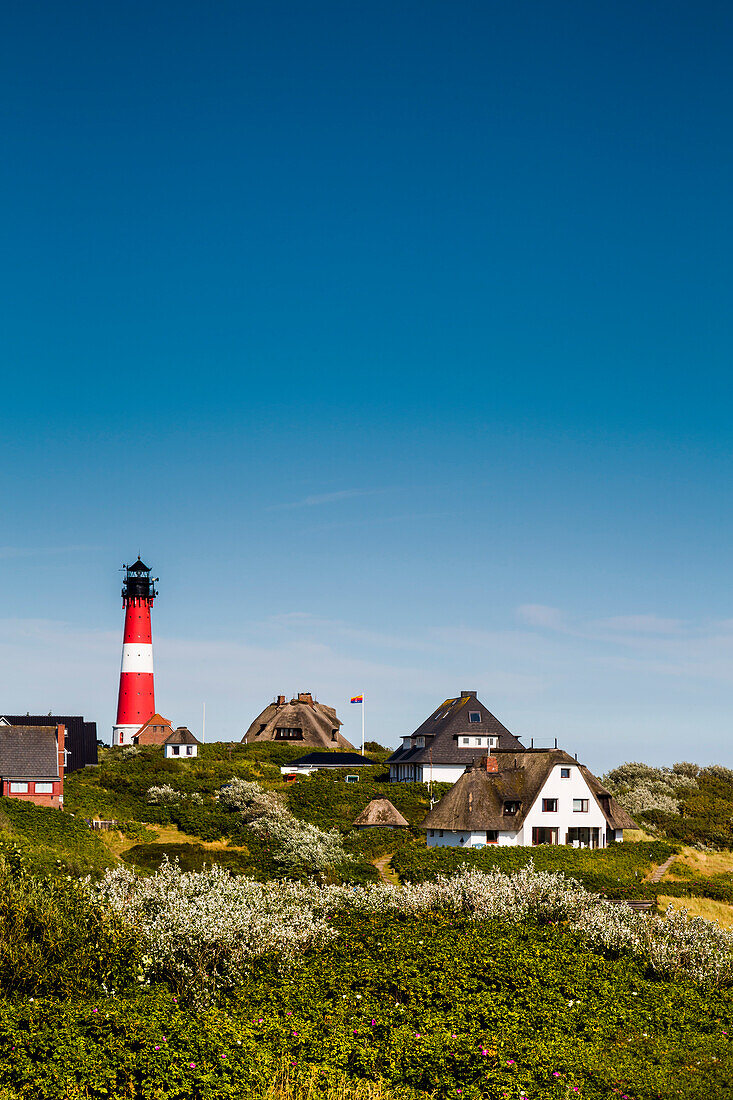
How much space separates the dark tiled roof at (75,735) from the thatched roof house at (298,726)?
55.8 feet

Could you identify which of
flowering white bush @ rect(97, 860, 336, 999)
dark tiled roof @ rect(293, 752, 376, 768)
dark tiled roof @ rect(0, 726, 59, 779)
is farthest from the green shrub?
dark tiled roof @ rect(293, 752, 376, 768)

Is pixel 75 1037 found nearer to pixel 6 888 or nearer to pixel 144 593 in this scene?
pixel 6 888

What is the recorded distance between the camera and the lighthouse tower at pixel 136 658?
90125mm

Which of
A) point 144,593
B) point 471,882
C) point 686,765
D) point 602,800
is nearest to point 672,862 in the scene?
point 602,800

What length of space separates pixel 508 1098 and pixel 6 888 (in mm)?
12255

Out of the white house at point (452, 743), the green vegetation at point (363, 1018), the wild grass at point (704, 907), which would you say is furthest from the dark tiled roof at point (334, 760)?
the green vegetation at point (363, 1018)

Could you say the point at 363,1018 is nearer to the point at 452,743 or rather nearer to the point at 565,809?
the point at 565,809

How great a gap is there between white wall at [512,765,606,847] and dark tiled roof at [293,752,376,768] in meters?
29.0

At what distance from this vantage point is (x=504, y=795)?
56.2m

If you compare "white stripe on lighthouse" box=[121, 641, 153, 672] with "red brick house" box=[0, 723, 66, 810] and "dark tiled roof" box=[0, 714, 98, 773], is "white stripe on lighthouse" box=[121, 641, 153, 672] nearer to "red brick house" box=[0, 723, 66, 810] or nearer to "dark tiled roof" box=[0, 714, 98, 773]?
"dark tiled roof" box=[0, 714, 98, 773]

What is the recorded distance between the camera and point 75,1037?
16.3 m

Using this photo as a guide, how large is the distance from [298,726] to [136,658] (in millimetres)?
17640

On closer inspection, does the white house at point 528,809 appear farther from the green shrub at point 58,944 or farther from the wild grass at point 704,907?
the green shrub at point 58,944

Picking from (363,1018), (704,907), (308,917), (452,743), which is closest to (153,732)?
(452,743)
